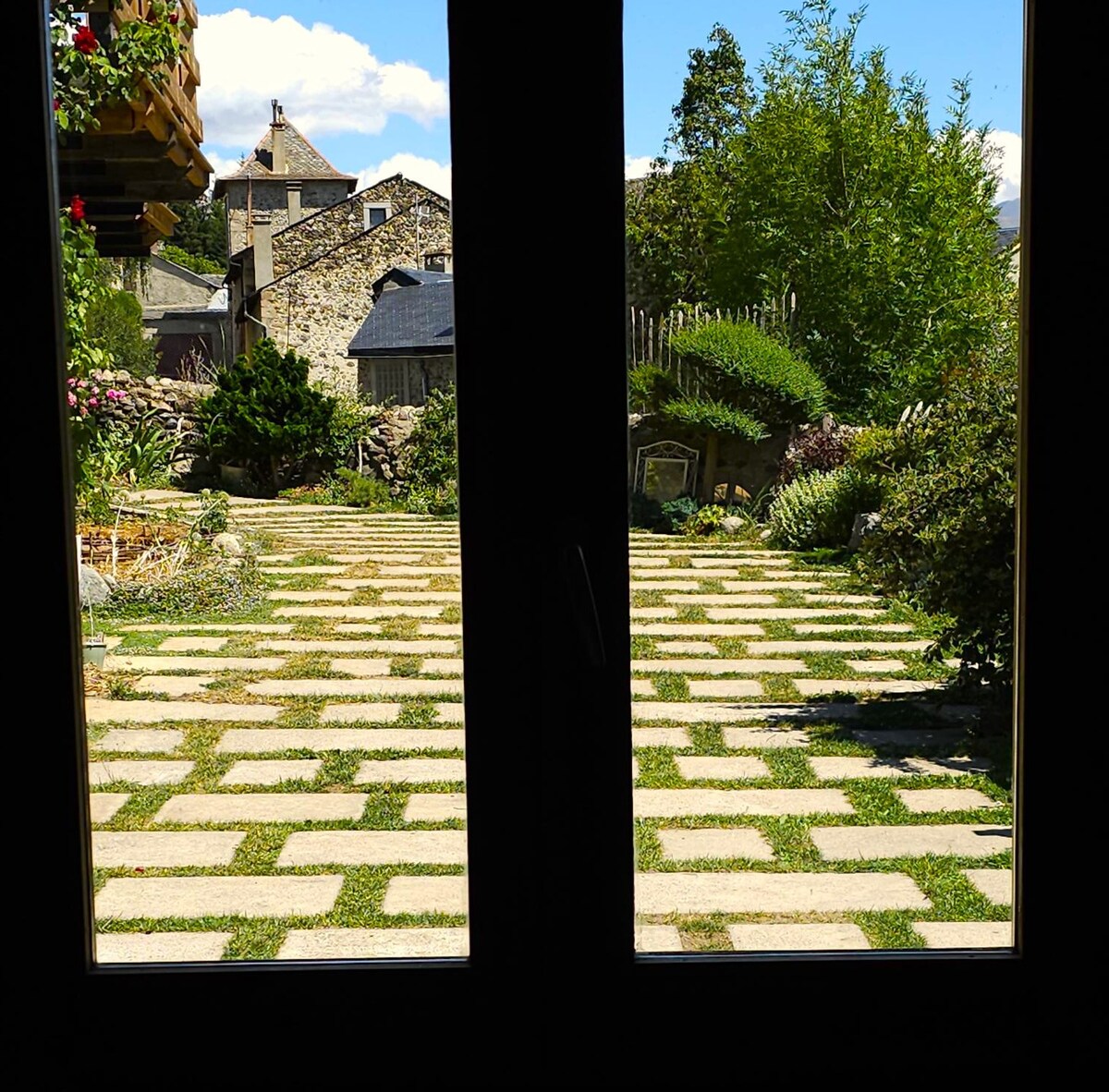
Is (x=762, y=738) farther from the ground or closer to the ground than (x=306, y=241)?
closer to the ground

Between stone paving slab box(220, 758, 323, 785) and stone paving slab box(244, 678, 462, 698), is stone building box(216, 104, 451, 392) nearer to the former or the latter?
stone paving slab box(244, 678, 462, 698)

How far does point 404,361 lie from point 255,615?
1.63ft

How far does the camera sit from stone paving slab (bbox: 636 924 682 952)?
1.67 metres

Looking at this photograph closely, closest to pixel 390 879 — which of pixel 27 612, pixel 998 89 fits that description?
pixel 27 612

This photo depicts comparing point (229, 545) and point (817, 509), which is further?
point (229, 545)

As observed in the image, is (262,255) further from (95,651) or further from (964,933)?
(964,933)

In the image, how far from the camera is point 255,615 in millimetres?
2000

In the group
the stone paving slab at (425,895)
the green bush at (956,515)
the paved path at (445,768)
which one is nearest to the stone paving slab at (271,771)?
the paved path at (445,768)

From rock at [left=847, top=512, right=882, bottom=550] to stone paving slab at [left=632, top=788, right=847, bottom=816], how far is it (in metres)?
0.36

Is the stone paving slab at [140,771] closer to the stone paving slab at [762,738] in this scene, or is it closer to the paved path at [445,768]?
the paved path at [445,768]

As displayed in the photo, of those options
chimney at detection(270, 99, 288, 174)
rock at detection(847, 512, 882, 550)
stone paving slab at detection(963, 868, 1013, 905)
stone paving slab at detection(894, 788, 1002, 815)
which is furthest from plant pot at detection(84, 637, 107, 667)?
stone paving slab at detection(963, 868, 1013, 905)

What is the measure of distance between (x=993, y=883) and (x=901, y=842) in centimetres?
17

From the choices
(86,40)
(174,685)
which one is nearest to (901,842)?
(174,685)

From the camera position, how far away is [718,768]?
1.84 metres
